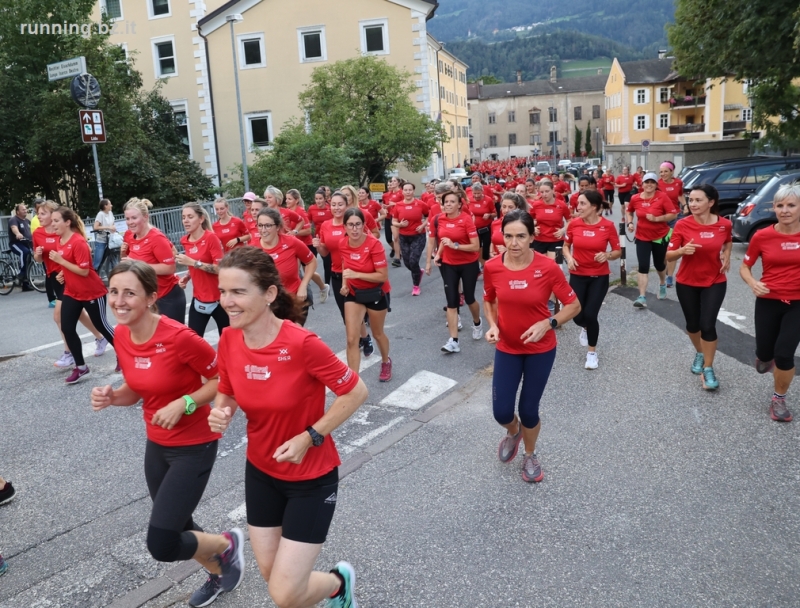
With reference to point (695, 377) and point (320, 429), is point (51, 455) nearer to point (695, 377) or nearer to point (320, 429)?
point (320, 429)

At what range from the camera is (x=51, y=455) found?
20.6 feet

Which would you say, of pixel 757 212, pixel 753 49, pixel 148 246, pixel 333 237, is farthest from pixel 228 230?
pixel 753 49

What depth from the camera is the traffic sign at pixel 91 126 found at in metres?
15.6

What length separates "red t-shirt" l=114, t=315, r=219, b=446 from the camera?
12.1 feet

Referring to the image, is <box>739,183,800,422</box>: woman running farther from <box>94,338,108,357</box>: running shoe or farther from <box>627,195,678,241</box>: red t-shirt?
<box>94,338,108,357</box>: running shoe

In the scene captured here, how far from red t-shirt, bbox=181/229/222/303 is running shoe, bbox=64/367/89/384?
6.36ft

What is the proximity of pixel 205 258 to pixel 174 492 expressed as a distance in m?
4.24

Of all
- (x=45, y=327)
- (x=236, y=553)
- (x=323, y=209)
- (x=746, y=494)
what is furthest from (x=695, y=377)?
(x=45, y=327)

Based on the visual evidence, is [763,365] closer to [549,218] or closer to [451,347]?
[451,347]

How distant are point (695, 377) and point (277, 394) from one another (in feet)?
19.2

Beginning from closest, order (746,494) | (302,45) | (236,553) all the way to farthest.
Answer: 1. (236,553)
2. (746,494)
3. (302,45)

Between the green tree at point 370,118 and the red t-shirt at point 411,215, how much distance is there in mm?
16654

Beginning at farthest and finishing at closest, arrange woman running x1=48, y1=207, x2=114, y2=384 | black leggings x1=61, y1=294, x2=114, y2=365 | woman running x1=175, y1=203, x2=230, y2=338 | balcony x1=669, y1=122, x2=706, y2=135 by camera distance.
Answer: balcony x1=669, y1=122, x2=706, y2=135, black leggings x1=61, y1=294, x2=114, y2=365, woman running x1=48, y1=207, x2=114, y2=384, woman running x1=175, y1=203, x2=230, y2=338

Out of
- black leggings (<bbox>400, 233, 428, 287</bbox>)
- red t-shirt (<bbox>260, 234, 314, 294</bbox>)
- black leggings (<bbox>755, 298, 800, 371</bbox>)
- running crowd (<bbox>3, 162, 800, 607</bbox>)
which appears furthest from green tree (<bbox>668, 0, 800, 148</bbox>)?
red t-shirt (<bbox>260, 234, 314, 294</bbox>)
